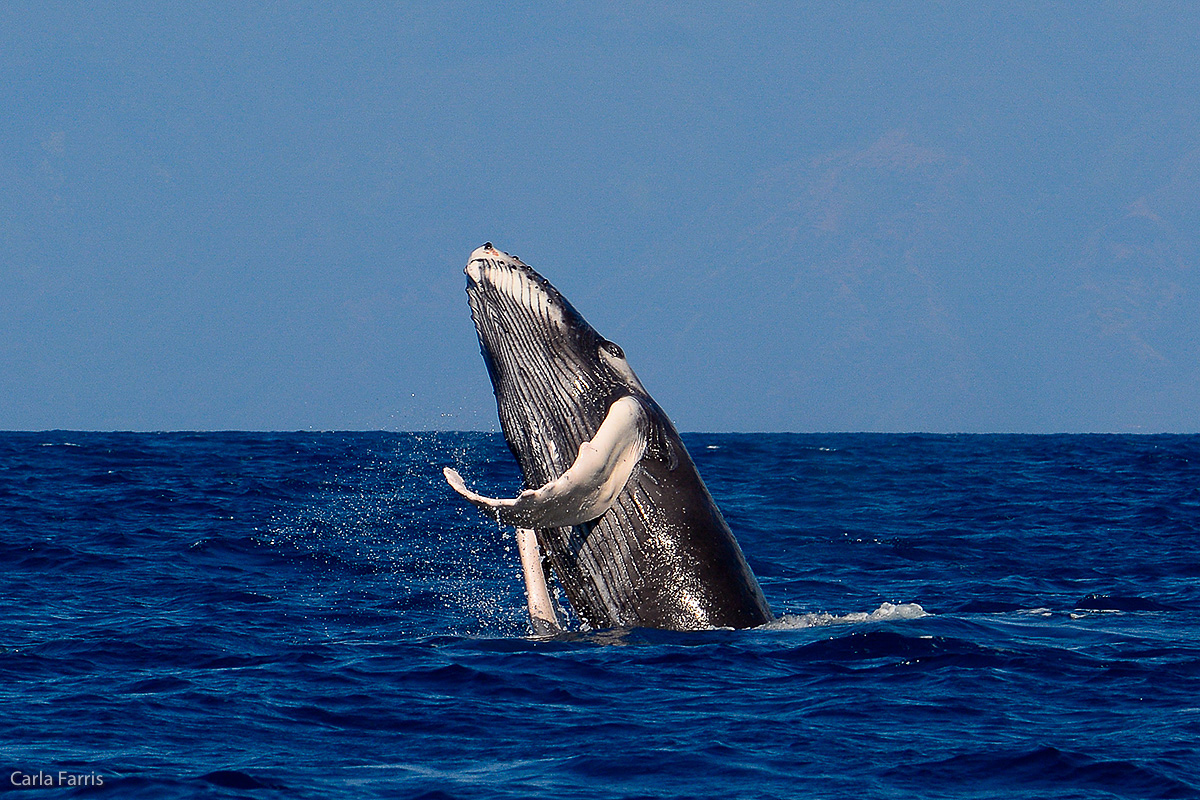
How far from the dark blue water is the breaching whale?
1.36 feet

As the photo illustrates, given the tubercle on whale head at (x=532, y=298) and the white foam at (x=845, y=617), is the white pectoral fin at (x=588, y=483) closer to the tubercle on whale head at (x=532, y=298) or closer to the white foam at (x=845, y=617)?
the tubercle on whale head at (x=532, y=298)

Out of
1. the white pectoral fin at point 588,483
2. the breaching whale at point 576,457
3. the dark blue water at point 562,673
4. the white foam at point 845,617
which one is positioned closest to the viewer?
the dark blue water at point 562,673

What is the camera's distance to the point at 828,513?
2853 centimetres

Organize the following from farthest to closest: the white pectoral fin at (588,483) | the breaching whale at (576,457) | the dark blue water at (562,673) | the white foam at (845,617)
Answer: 1. the white foam at (845,617)
2. the breaching whale at (576,457)
3. the white pectoral fin at (588,483)
4. the dark blue water at (562,673)

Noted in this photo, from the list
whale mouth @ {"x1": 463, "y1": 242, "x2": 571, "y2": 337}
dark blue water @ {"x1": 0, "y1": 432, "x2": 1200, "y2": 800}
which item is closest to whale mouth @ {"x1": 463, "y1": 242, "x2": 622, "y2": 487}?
whale mouth @ {"x1": 463, "y1": 242, "x2": 571, "y2": 337}

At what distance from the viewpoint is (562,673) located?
33.7 feet

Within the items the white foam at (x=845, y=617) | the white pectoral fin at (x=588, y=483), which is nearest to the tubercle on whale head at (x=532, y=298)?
the white pectoral fin at (x=588, y=483)

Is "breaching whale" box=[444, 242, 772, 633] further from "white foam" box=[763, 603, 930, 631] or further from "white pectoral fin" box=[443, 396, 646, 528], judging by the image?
"white foam" box=[763, 603, 930, 631]

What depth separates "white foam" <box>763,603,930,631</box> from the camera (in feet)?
40.6

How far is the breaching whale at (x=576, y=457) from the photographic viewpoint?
10.7 metres

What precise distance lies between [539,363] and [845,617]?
4.40 m

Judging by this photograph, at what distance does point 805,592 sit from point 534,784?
32.1 ft

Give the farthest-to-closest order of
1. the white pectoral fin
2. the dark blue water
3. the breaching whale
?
1. the breaching whale
2. the white pectoral fin
3. the dark blue water

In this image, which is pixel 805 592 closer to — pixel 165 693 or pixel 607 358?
pixel 607 358
